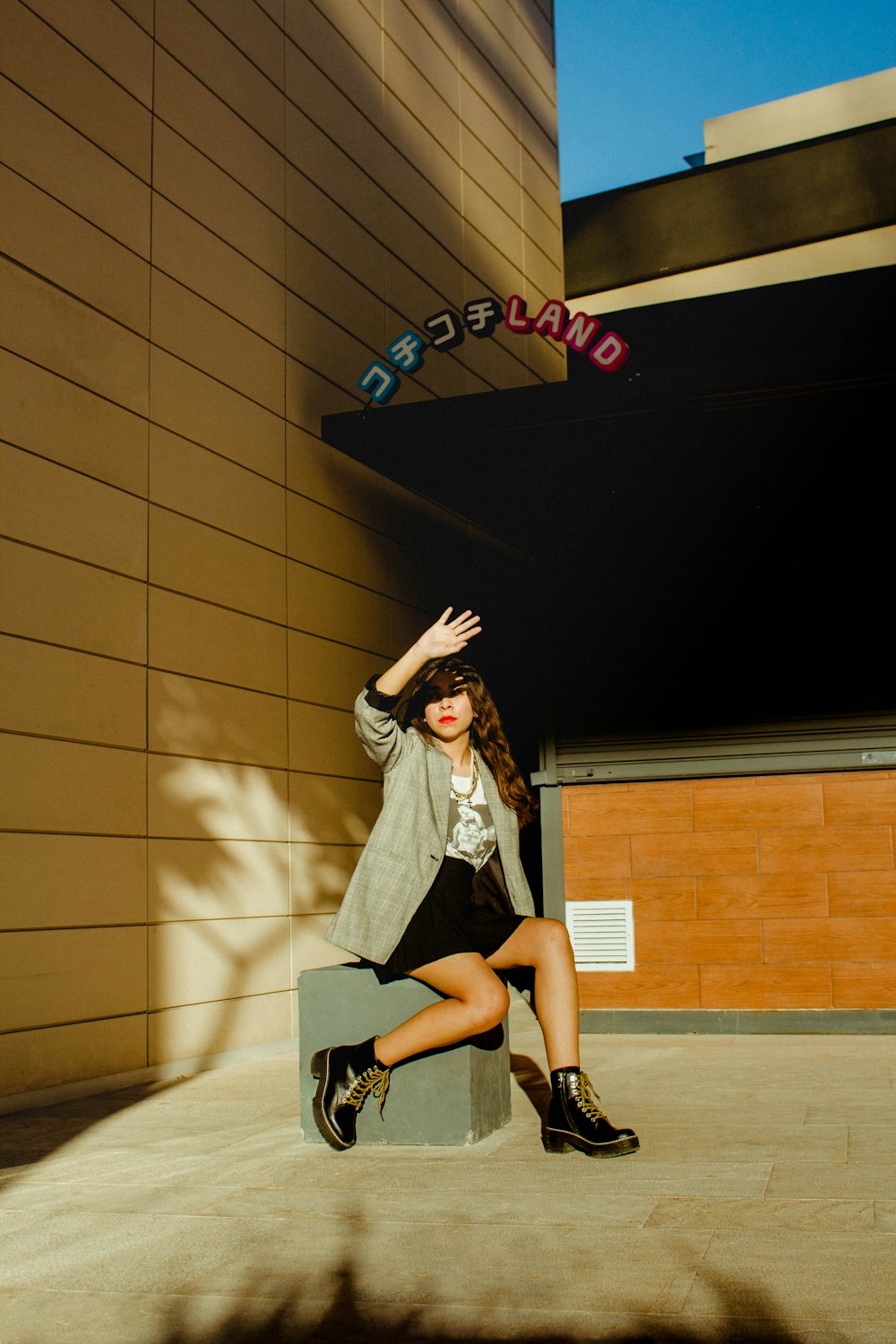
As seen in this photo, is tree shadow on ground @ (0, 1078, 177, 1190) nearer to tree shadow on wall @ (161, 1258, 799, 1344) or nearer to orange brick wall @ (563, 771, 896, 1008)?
tree shadow on wall @ (161, 1258, 799, 1344)

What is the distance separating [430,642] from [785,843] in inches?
181

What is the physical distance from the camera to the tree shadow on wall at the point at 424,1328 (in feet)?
7.63

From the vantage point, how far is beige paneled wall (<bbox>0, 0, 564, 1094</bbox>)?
6.22 metres

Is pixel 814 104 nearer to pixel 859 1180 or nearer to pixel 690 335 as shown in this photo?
pixel 690 335

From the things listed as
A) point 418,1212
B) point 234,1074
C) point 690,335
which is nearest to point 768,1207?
point 418,1212

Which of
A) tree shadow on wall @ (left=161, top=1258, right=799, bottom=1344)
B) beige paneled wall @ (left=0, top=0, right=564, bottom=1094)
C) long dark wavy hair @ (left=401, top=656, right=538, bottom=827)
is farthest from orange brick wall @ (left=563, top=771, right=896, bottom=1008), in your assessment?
tree shadow on wall @ (left=161, top=1258, right=799, bottom=1344)

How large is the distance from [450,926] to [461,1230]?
1219mm

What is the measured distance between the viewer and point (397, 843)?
4.23m

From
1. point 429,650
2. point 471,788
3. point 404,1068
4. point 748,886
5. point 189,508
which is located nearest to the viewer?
point 429,650

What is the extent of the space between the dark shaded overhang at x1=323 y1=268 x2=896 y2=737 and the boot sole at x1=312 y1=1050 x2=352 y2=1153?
14.4ft

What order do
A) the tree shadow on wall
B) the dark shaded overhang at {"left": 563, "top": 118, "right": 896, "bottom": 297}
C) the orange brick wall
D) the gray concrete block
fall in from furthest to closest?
the dark shaded overhang at {"left": 563, "top": 118, "right": 896, "bottom": 297}
the orange brick wall
the gray concrete block
the tree shadow on wall

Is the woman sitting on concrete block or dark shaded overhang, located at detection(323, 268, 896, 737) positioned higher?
dark shaded overhang, located at detection(323, 268, 896, 737)

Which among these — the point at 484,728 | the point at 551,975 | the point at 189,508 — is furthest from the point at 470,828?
the point at 189,508

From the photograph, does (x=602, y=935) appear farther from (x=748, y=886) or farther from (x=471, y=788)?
(x=471, y=788)
